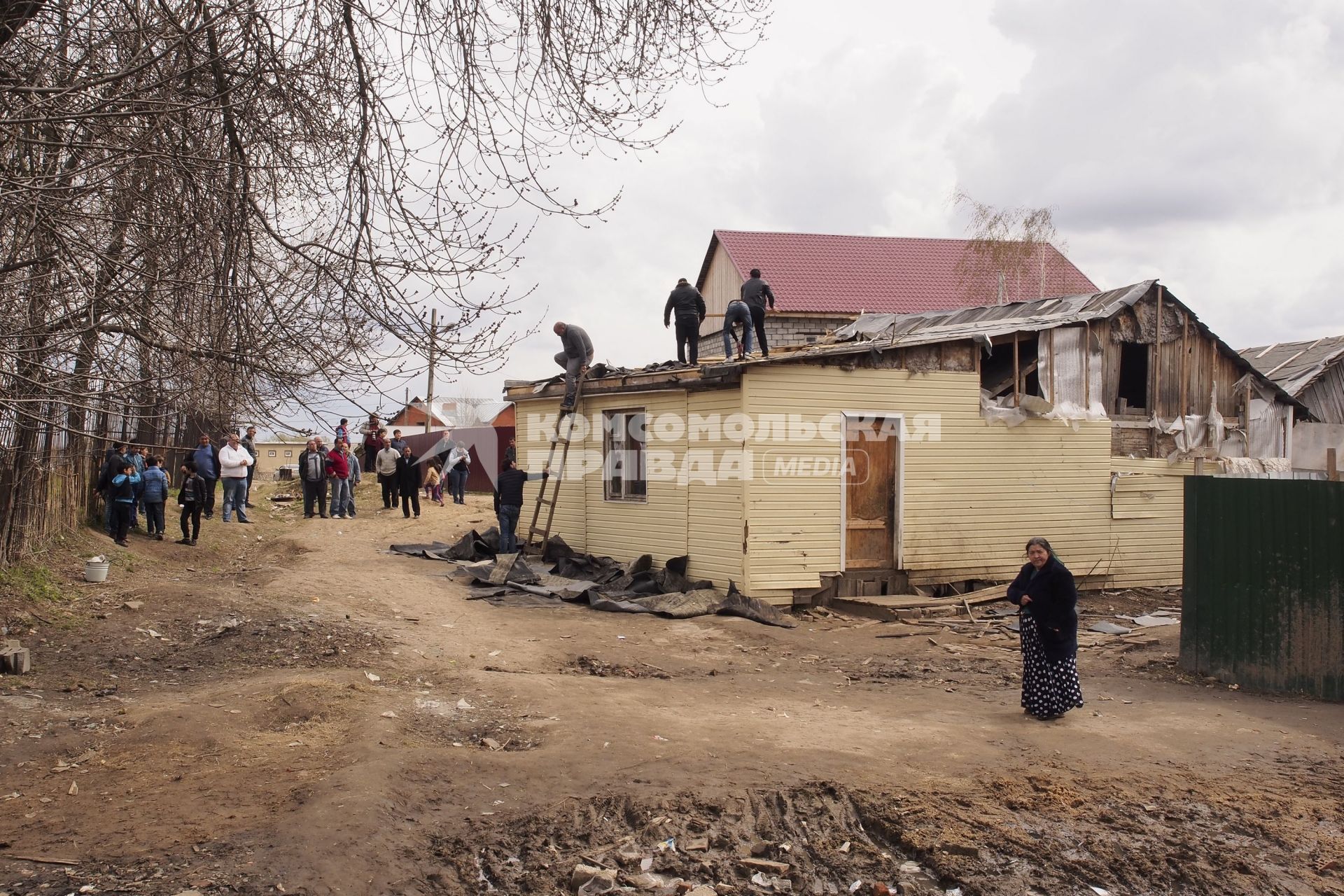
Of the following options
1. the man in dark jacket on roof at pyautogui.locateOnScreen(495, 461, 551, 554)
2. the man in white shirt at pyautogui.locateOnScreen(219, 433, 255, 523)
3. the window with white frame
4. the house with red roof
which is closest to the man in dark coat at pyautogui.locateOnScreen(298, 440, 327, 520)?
the man in white shirt at pyautogui.locateOnScreen(219, 433, 255, 523)

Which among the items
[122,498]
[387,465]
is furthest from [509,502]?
[387,465]

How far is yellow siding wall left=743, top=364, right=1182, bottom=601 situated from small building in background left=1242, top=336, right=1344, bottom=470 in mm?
4481

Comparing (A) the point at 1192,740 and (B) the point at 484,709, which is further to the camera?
(B) the point at 484,709

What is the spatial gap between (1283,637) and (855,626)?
5.02m

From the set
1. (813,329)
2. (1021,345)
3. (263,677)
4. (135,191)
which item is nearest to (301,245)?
(135,191)

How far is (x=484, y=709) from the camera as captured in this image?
8047mm

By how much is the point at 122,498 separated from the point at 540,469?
647 centimetres

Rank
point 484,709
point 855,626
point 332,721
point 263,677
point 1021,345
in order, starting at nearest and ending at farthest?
point 332,721, point 484,709, point 263,677, point 855,626, point 1021,345

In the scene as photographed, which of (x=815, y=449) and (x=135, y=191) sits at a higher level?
(x=135, y=191)

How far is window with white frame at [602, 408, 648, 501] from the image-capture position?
15867mm

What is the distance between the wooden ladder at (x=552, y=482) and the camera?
1667 centimetres

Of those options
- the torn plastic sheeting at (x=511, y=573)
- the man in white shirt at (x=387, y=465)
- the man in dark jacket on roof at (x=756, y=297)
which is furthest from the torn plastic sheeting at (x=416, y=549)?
the man in dark jacket on roof at (x=756, y=297)

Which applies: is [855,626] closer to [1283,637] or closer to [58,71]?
[1283,637]

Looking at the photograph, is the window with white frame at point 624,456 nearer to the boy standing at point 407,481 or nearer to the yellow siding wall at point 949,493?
the yellow siding wall at point 949,493
